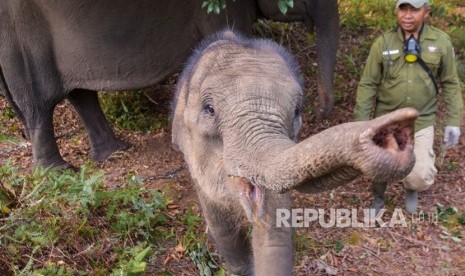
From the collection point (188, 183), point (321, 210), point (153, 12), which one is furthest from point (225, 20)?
point (321, 210)

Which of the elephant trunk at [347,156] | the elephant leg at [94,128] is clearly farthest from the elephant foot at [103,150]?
the elephant trunk at [347,156]

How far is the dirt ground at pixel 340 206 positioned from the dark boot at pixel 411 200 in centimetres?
7

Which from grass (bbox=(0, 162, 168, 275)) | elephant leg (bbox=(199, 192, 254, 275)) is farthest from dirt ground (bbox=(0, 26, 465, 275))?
elephant leg (bbox=(199, 192, 254, 275))

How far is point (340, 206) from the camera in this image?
3.69 m

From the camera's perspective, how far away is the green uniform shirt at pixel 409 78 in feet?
10.6

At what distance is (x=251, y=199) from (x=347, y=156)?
0.73m

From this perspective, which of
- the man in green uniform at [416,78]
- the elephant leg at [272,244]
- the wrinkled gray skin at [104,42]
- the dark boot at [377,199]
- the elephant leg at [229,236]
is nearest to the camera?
the elephant leg at [272,244]

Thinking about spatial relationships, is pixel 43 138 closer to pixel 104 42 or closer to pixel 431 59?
pixel 104 42

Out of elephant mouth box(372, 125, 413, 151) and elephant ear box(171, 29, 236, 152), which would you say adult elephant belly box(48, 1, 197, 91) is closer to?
elephant ear box(171, 29, 236, 152)

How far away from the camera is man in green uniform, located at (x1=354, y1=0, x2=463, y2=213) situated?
3223mm

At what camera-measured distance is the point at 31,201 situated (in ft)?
9.80

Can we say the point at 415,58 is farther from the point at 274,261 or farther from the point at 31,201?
the point at 31,201

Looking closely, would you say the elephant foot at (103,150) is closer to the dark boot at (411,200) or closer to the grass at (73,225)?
the grass at (73,225)

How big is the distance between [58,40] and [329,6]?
1.94 m
